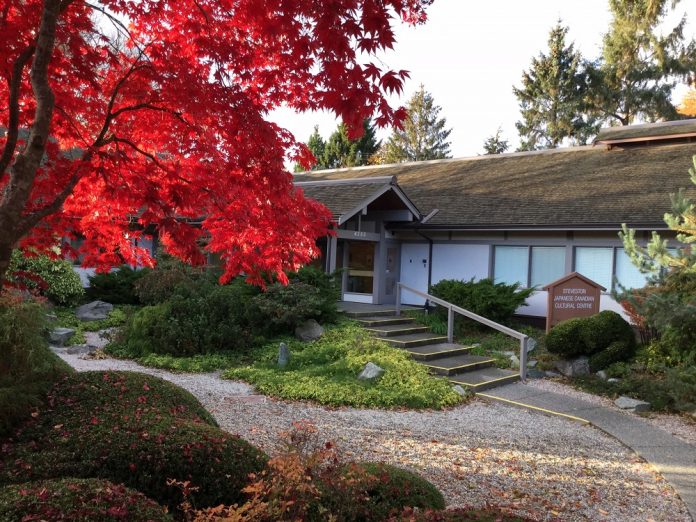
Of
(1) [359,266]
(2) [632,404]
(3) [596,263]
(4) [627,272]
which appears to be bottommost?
(2) [632,404]

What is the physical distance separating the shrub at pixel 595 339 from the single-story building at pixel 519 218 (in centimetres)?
306

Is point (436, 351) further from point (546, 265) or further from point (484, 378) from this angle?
point (546, 265)

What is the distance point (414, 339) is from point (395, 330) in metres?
0.58

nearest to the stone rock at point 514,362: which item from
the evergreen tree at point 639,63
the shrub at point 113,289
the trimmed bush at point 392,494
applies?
the trimmed bush at point 392,494

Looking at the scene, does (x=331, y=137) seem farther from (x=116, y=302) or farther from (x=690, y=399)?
(x=690, y=399)

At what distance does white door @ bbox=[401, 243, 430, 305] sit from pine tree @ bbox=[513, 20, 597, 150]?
2536cm

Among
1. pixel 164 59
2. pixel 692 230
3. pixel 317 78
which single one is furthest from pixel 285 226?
pixel 692 230

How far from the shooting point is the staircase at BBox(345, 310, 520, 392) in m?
11.7

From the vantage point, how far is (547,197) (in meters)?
18.0

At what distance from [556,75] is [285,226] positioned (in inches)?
1526

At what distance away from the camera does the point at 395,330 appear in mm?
14078

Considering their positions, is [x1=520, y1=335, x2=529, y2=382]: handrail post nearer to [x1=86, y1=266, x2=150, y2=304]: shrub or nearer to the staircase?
the staircase

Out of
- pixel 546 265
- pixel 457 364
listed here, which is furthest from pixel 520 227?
pixel 457 364

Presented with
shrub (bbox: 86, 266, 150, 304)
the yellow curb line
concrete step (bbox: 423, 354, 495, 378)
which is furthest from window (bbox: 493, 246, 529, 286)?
shrub (bbox: 86, 266, 150, 304)
